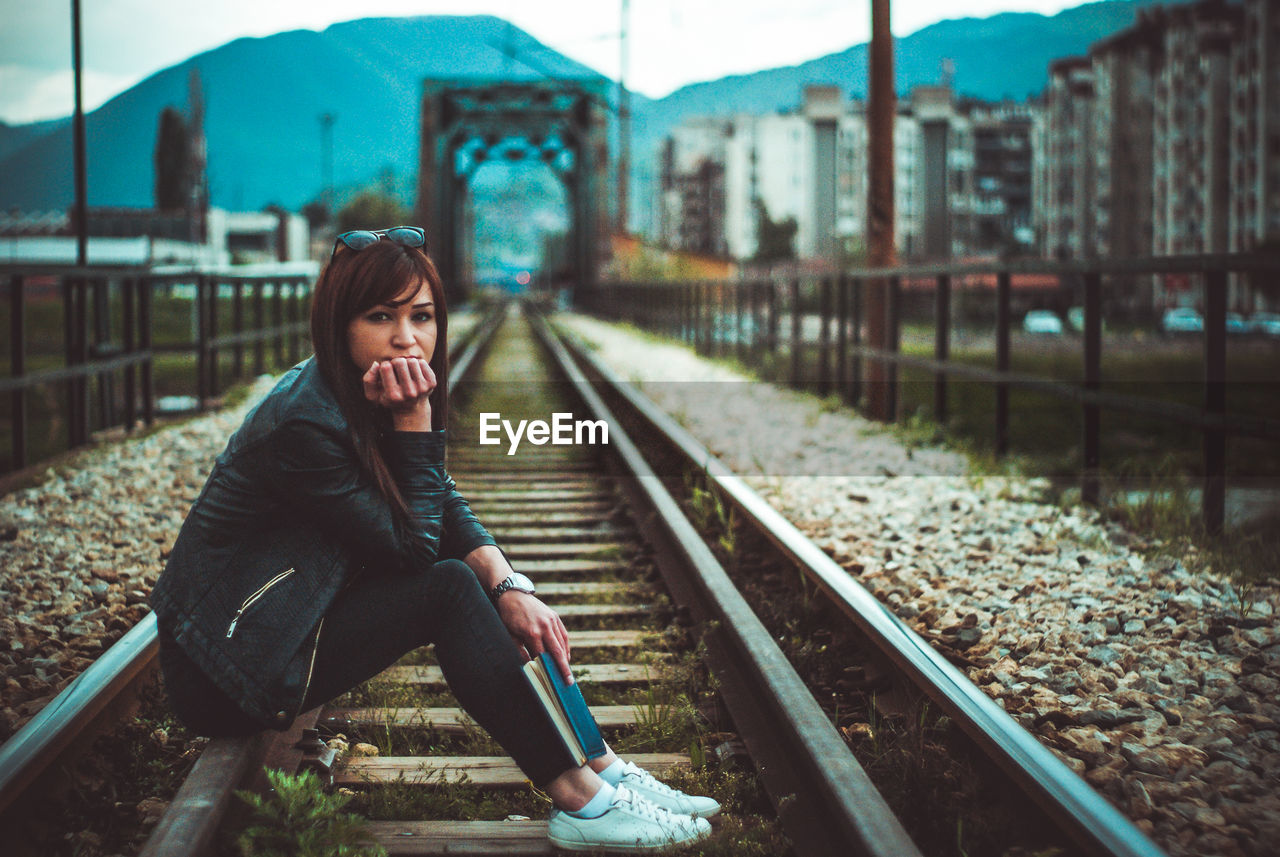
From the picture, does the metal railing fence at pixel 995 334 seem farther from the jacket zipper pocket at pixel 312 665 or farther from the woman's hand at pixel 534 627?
the jacket zipper pocket at pixel 312 665

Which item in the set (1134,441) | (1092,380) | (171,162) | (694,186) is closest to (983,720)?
(1092,380)

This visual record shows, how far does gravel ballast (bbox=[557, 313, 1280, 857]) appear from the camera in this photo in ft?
7.90

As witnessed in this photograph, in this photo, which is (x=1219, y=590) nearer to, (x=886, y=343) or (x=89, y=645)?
(x=89, y=645)

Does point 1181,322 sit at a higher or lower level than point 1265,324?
higher

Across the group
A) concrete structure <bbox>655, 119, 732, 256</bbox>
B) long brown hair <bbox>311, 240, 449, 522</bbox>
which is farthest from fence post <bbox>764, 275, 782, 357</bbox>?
concrete structure <bbox>655, 119, 732, 256</bbox>

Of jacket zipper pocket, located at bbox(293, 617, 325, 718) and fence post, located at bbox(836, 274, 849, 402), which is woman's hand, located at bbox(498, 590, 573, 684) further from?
fence post, located at bbox(836, 274, 849, 402)

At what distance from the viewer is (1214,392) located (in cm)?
481

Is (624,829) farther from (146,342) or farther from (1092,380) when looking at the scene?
(146,342)

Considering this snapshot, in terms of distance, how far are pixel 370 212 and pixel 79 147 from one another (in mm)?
75003

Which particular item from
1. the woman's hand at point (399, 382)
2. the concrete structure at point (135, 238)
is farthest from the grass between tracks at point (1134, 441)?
the concrete structure at point (135, 238)

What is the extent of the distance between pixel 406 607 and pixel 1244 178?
63498 millimetres

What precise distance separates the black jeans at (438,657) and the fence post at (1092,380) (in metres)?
4.04

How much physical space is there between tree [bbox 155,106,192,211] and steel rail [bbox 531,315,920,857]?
52.3 m

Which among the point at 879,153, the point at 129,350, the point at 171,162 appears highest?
the point at 171,162
